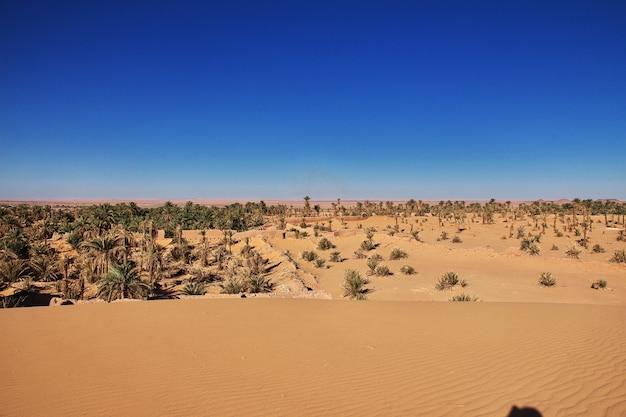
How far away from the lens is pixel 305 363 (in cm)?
590

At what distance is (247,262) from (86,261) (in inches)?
340

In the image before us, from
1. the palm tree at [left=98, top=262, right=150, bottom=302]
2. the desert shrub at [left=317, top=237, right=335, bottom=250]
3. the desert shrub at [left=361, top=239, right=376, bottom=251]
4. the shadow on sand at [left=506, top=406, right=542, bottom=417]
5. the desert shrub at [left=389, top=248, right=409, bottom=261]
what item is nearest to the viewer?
the shadow on sand at [left=506, top=406, right=542, bottom=417]

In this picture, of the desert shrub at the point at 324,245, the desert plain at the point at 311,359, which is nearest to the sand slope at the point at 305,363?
the desert plain at the point at 311,359

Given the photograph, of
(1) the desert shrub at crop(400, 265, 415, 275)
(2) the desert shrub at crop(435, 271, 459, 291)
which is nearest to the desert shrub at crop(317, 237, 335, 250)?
(1) the desert shrub at crop(400, 265, 415, 275)

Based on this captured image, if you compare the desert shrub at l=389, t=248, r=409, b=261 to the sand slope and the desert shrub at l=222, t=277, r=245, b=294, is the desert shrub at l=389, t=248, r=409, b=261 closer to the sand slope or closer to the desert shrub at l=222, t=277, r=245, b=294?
the desert shrub at l=222, t=277, r=245, b=294

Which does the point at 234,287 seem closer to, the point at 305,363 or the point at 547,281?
the point at 305,363

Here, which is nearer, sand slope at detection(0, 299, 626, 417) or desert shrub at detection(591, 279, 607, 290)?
sand slope at detection(0, 299, 626, 417)

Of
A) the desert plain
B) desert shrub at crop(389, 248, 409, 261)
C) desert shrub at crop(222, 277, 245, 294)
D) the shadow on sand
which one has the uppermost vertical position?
the shadow on sand

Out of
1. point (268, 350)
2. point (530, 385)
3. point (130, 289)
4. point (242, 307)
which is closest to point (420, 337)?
point (530, 385)

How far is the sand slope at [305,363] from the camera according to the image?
14.9ft

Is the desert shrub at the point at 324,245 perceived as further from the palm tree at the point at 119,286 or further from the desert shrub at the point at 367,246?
the palm tree at the point at 119,286

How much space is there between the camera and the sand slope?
4539mm

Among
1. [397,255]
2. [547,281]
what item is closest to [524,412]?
[547,281]

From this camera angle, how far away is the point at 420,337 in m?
7.47
